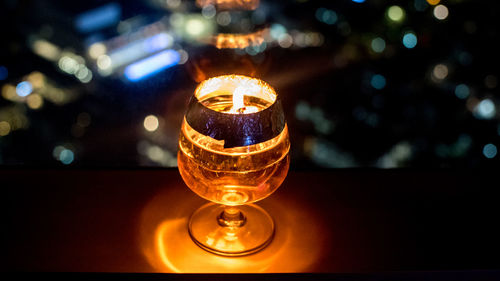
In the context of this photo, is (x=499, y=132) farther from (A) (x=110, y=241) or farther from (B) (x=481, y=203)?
(A) (x=110, y=241)

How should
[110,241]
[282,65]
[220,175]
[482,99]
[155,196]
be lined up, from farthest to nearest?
[482,99] < [282,65] < [155,196] < [110,241] < [220,175]

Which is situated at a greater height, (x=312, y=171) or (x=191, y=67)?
(x=191, y=67)

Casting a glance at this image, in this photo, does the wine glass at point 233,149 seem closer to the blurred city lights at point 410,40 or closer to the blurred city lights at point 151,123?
the blurred city lights at point 151,123

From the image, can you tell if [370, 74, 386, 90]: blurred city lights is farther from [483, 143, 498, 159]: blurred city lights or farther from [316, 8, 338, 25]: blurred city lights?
[483, 143, 498, 159]: blurred city lights

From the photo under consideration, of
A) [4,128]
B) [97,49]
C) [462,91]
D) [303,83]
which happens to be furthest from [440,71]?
[4,128]

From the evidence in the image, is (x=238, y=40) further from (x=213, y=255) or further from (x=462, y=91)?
(x=462, y=91)

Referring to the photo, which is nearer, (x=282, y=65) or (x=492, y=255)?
(x=492, y=255)

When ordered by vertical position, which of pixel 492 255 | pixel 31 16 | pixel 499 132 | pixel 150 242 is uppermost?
pixel 31 16

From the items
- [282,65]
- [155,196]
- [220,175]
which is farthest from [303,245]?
[282,65]
